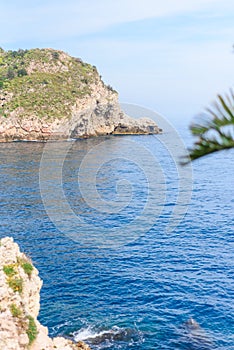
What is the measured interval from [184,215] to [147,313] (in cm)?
2648

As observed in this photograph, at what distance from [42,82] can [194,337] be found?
129 meters

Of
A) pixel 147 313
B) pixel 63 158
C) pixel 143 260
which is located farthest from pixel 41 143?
pixel 147 313

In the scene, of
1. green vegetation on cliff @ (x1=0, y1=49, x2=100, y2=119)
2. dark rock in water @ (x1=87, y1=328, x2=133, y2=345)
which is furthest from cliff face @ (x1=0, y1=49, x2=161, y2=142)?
dark rock in water @ (x1=87, y1=328, x2=133, y2=345)

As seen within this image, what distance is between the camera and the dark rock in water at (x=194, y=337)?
97.7ft

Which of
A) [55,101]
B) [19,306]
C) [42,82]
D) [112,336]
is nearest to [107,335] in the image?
[112,336]

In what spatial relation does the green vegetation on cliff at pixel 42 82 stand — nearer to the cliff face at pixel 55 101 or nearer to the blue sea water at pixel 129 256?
the cliff face at pixel 55 101

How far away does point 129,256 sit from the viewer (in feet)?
146

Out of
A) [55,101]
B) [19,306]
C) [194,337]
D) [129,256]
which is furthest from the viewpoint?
[55,101]

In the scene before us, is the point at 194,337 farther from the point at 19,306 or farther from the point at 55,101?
the point at 55,101

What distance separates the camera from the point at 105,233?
169 feet

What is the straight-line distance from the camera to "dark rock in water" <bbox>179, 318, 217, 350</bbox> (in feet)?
97.7

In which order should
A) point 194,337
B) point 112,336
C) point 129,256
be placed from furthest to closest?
point 129,256, point 194,337, point 112,336

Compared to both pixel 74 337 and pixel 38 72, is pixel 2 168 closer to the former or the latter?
pixel 74 337

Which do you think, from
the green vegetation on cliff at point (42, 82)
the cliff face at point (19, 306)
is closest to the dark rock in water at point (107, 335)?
the cliff face at point (19, 306)
